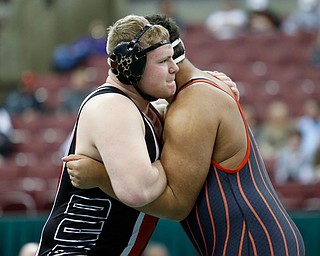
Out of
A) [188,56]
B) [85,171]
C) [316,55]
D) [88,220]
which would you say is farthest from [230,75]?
[85,171]

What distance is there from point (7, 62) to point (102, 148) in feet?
37.0

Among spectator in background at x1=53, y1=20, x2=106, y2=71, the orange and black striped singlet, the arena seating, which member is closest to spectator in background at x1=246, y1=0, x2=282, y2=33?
the arena seating

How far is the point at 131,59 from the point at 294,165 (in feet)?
20.3

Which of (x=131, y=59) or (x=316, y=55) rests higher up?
(x=131, y=59)

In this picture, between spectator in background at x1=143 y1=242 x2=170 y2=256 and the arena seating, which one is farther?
the arena seating

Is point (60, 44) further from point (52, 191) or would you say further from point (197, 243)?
point (197, 243)

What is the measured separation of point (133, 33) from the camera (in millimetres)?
3900

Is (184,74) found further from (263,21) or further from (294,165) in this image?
(263,21)

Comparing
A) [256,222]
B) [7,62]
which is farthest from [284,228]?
[7,62]

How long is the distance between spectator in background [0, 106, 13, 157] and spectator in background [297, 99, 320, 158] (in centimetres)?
350

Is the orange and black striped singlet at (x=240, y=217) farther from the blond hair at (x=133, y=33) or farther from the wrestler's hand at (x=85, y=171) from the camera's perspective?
the wrestler's hand at (x=85, y=171)

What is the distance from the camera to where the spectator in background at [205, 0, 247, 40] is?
1374 centimetres

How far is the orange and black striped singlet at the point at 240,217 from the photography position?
4004 mm

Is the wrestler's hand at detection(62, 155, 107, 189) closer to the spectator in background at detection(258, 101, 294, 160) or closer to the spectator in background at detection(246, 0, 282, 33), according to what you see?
the spectator in background at detection(258, 101, 294, 160)
